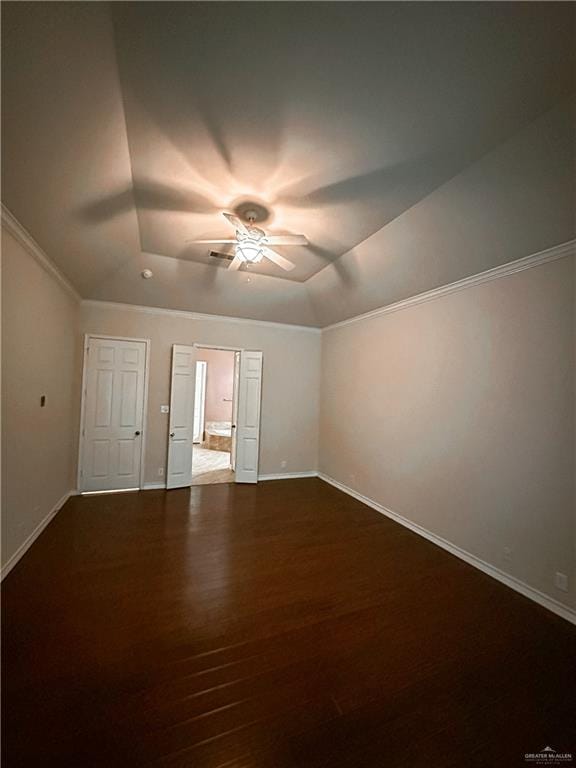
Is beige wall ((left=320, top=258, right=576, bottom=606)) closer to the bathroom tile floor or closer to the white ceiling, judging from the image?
the white ceiling

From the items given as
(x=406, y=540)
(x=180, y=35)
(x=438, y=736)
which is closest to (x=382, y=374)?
(x=406, y=540)

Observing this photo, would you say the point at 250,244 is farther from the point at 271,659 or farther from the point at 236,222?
the point at 271,659

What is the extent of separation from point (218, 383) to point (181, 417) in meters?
4.06

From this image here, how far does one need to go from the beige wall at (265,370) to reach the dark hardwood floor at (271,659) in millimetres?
2315

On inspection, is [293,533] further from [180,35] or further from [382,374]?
[180,35]

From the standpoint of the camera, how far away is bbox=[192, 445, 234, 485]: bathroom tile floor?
534cm

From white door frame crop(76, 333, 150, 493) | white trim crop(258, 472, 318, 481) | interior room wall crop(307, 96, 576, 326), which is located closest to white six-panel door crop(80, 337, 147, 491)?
white door frame crop(76, 333, 150, 493)

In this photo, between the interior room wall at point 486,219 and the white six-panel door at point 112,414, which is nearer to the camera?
the interior room wall at point 486,219

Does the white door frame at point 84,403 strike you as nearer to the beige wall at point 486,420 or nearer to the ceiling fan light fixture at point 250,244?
the ceiling fan light fixture at point 250,244

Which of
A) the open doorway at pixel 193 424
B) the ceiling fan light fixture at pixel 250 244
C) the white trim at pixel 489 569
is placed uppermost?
the ceiling fan light fixture at pixel 250 244

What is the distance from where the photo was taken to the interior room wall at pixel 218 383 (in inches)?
340

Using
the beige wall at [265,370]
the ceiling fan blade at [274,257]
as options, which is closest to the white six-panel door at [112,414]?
the beige wall at [265,370]

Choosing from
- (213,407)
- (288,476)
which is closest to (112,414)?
(288,476)

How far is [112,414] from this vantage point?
4.56 meters
